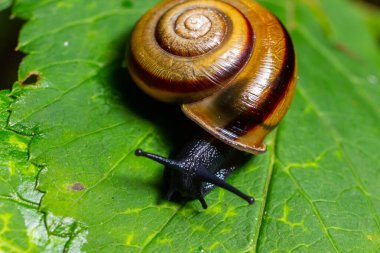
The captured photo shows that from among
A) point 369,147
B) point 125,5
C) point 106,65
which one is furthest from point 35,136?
point 369,147

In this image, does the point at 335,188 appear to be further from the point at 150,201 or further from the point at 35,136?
the point at 35,136

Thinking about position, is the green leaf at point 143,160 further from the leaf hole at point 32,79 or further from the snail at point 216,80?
the snail at point 216,80

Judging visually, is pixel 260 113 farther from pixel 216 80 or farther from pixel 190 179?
pixel 190 179

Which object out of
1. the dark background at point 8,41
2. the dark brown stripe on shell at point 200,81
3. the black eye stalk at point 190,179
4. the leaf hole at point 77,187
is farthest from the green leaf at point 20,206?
the dark background at point 8,41

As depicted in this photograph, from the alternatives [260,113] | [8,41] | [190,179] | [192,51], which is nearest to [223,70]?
[192,51]

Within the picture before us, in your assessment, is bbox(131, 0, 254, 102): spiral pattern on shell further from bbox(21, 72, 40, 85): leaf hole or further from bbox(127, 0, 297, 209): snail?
bbox(21, 72, 40, 85): leaf hole

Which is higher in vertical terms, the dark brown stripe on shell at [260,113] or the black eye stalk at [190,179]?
the dark brown stripe on shell at [260,113]

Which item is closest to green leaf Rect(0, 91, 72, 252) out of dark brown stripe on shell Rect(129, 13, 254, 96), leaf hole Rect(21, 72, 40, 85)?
leaf hole Rect(21, 72, 40, 85)
